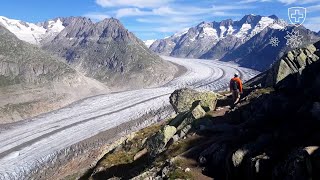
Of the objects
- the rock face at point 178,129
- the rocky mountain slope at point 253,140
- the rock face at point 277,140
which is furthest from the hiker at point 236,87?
the rock face at point 277,140

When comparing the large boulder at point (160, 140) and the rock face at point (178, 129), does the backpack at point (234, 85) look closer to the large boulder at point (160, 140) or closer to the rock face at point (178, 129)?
the rock face at point (178, 129)

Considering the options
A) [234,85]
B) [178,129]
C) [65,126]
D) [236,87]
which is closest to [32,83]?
[65,126]

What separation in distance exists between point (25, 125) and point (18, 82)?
1641 inches

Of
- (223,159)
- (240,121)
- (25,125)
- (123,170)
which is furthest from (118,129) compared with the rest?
(223,159)

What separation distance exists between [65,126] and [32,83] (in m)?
53.0

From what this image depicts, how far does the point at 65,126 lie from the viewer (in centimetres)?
11550

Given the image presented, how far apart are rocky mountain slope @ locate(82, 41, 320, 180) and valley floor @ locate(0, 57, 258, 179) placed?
4637 cm

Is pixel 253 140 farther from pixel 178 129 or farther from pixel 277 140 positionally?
pixel 178 129

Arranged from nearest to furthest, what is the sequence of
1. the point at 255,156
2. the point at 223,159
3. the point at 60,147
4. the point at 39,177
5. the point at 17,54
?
the point at 255,156 → the point at 223,159 → the point at 39,177 → the point at 60,147 → the point at 17,54

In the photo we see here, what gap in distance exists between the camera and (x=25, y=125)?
401 ft

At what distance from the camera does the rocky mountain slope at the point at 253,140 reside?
2459cm

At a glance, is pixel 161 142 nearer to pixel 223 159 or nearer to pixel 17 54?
pixel 223 159

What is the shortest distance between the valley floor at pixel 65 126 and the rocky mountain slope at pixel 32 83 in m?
7.38

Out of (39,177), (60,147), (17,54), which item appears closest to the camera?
(39,177)
